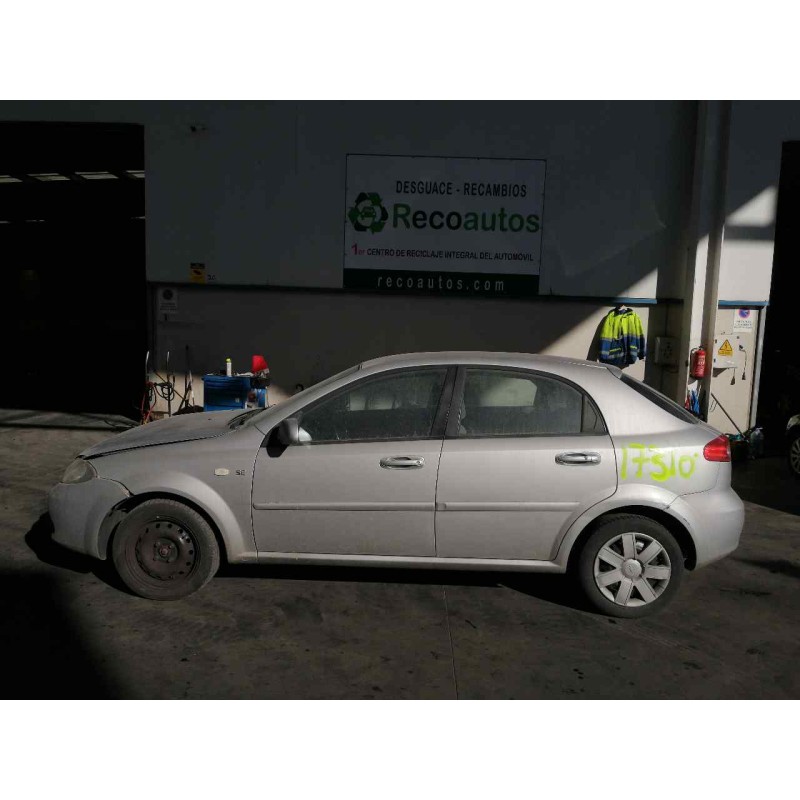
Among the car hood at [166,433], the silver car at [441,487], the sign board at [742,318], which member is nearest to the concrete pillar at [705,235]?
the sign board at [742,318]

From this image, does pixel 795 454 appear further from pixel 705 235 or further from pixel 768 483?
pixel 705 235

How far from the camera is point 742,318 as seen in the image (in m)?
9.53

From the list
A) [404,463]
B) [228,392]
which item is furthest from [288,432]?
[228,392]

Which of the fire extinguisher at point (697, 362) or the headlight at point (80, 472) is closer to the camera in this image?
the headlight at point (80, 472)

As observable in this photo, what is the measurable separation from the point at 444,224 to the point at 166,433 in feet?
19.0

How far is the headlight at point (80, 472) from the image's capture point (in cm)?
455

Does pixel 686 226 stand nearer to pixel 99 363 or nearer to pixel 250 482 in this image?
pixel 250 482

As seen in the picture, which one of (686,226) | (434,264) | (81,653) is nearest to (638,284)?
(686,226)

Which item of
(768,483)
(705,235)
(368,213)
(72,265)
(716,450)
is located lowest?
(768,483)

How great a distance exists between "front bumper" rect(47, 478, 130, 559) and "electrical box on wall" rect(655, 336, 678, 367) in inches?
297

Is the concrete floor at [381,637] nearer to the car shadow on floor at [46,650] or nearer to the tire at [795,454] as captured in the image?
the car shadow on floor at [46,650]

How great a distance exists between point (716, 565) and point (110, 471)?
439cm

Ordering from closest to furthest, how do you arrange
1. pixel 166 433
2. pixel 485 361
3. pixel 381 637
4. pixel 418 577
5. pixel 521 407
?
pixel 381 637, pixel 521 407, pixel 485 361, pixel 166 433, pixel 418 577

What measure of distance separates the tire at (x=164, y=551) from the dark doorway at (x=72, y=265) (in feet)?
23.6
